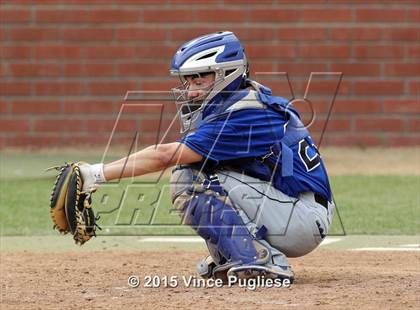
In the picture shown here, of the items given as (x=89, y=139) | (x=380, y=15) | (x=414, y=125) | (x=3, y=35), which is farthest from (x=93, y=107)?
(x=414, y=125)

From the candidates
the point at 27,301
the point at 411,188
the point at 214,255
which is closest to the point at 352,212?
the point at 411,188

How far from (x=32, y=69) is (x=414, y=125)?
5143 mm

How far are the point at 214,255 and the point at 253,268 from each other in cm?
38

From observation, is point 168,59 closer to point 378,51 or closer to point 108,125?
point 108,125

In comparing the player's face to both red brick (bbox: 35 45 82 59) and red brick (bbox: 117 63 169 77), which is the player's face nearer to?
red brick (bbox: 117 63 169 77)

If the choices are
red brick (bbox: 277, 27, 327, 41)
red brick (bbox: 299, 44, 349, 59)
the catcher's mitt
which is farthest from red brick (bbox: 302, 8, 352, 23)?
the catcher's mitt

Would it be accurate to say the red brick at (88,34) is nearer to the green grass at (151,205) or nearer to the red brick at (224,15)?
the red brick at (224,15)

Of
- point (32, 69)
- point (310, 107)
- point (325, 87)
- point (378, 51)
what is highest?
point (378, 51)

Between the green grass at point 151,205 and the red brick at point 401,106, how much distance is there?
1.84 metres

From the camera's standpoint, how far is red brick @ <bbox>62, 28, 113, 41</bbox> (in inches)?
565

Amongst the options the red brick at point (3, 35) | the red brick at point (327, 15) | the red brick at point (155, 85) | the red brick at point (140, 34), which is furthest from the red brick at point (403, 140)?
the red brick at point (3, 35)

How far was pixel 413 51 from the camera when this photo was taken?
555 inches

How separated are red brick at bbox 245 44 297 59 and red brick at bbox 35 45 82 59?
229 centimetres

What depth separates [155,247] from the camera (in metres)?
8.59
